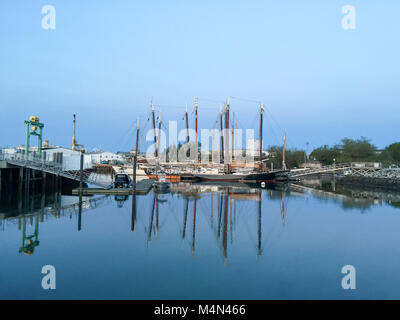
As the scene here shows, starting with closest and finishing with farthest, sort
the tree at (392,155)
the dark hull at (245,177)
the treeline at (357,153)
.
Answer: the dark hull at (245,177), the tree at (392,155), the treeline at (357,153)

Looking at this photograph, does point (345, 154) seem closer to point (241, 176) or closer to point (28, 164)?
point (241, 176)

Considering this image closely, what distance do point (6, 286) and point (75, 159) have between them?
42642 mm

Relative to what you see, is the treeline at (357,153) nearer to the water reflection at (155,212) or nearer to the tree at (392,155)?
the tree at (392,155)

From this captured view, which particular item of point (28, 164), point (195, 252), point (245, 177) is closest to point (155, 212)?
point (195, 252)

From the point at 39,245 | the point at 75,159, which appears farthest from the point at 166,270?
the point at 75,159

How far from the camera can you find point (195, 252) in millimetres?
15016

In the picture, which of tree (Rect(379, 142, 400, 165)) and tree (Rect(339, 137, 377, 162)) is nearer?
tree (Rect(379, 142, 400, 165))

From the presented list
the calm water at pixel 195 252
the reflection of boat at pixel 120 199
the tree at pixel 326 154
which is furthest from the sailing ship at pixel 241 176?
the tree at pixel 326 154

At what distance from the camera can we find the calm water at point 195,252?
10.8 metres

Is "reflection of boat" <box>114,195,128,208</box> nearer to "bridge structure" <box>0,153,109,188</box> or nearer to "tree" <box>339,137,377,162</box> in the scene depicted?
"bridge structure" <box>0,153,109,188</box>

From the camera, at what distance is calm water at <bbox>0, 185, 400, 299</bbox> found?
424 inches

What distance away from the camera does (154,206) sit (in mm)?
28344

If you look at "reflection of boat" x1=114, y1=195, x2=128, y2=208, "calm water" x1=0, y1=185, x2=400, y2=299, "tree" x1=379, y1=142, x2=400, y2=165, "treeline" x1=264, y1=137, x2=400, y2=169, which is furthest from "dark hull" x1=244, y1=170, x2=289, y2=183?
"calm water" x1=0, y1=185, x2=400, y2=299

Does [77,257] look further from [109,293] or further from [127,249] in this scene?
[109,293]
